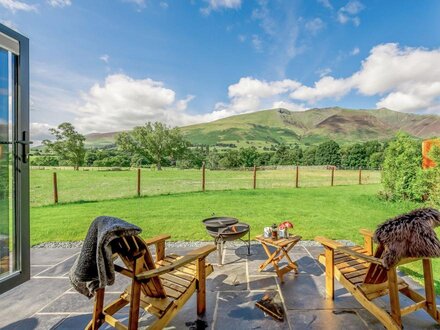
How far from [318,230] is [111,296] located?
12.4ft

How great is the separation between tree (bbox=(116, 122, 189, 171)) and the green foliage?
25482mm

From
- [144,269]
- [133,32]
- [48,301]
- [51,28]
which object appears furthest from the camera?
[133,32]

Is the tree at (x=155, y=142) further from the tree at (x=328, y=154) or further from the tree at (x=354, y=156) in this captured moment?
the tree at (x=354, y=156)

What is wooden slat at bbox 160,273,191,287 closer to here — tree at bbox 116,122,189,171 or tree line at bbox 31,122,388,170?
tree line at bbox 31,122,388,170

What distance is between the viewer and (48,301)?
2367 mm

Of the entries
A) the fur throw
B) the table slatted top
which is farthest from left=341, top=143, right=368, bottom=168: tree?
the fur throw

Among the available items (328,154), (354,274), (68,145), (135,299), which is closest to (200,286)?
(135,299)

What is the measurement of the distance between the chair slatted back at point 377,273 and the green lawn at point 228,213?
4.45 ft

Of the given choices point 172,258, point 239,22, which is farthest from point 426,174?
point 239,22

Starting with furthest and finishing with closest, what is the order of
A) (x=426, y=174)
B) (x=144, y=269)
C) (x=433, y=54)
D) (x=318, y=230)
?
(x=433, y=54)
(x=426, y=174)
(x=318, y=230)
(x=144, y=269)

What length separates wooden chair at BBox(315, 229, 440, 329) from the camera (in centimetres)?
171

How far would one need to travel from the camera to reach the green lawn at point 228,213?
15.0 ft

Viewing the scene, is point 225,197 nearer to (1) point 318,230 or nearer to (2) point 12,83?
(1) point 318,230

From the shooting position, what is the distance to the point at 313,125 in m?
74.6
